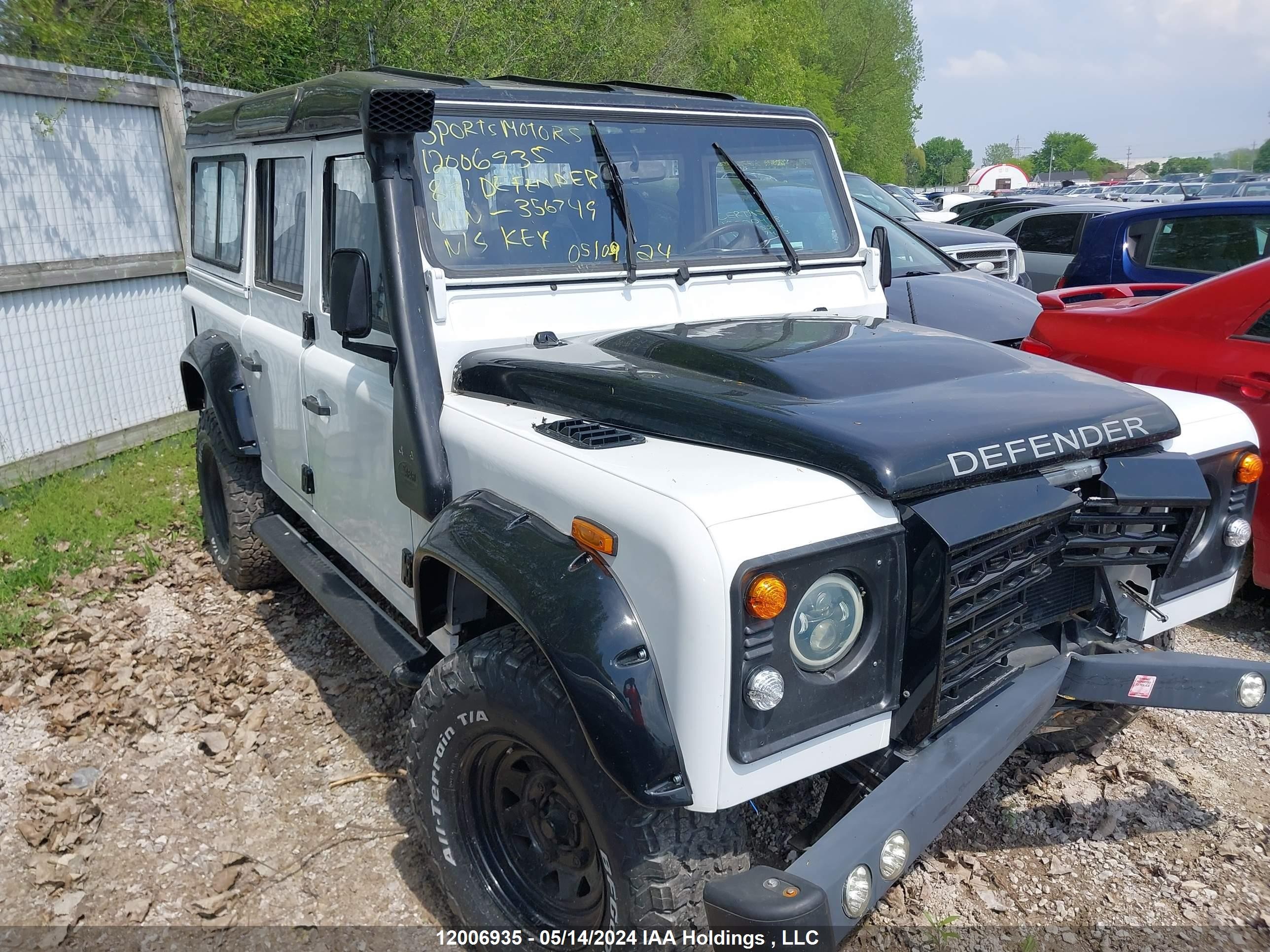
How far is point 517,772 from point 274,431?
2.28 meters

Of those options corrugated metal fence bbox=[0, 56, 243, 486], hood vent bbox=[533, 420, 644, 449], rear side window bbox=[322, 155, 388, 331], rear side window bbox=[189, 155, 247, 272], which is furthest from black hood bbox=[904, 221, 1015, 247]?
hood vent bbox=[533, 420, 644, 449]

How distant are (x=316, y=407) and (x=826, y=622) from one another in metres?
2.21

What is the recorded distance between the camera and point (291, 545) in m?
4.25

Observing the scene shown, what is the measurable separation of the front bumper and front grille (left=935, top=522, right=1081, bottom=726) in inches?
2.0

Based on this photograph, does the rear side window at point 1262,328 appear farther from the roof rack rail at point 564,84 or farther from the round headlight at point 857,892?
the round headlight at point 857,892

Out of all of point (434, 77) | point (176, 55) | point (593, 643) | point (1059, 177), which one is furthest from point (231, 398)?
Result: point (1059, 177)

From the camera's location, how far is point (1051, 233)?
10.2 meters

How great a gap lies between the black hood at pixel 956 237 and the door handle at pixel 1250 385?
498cm

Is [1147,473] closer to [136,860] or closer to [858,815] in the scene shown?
[858,815]

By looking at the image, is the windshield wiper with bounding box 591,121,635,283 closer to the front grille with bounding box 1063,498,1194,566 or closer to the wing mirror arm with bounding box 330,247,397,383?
the wing mirror arm with bounding box 330,247,397,383

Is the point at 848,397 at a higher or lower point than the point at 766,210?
lower

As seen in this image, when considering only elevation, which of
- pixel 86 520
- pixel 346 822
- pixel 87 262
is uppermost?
pixel 87 262

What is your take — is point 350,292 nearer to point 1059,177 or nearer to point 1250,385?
point 1250,385

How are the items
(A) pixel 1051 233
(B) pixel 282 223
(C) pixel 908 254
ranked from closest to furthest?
(B) pixel 282 223, (C) pixel 908 254, (A) pixel 1051 233
